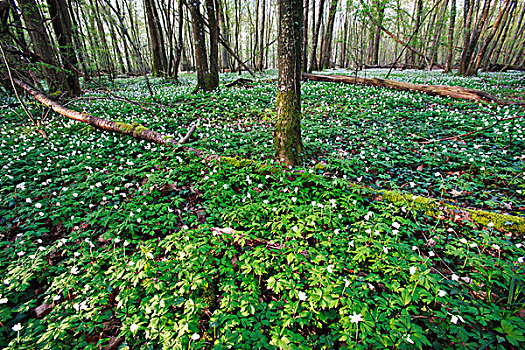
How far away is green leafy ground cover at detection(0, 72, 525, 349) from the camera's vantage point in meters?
2.11

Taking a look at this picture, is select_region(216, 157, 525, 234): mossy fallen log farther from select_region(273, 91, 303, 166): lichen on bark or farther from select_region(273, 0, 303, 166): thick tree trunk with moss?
select_region(273, 0, 303, 166): thick tree trunk with moss

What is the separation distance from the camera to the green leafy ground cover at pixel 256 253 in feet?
6.91

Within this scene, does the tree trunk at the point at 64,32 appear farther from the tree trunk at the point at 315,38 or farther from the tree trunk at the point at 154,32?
the tree trunk at the point at 315,38

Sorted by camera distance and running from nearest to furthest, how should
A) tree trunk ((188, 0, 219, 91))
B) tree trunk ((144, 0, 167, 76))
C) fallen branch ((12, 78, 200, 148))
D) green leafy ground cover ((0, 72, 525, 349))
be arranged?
green leafy ground cover ((0, 72, 525, 349)), fallen branch ((12, 78, 200, 148)), tree trunk ((188, 0, 219, 91)), tree trunk ((144, 0, 167, 76))

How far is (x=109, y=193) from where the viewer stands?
13.8ft

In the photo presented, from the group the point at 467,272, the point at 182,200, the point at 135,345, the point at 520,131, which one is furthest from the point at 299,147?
the point at 520,131

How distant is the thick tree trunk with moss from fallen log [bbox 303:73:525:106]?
788 centimetres

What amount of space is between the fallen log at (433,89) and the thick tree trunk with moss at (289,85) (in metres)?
7.88

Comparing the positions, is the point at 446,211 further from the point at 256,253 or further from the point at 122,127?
the point at 122,127

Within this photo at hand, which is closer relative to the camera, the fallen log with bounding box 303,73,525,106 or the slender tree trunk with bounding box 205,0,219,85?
the fallen log with bounding box 303,73,525,106

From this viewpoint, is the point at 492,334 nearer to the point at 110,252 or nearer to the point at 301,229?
the point at 301,229

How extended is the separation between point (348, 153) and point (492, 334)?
13.3 feet

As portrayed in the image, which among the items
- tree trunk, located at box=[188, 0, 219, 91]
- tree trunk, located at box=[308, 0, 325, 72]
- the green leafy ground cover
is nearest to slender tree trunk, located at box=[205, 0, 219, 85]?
tree trunk, located at box=[188, 0, 219, 91]

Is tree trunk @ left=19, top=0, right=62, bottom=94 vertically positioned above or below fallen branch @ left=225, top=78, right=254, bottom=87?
above
